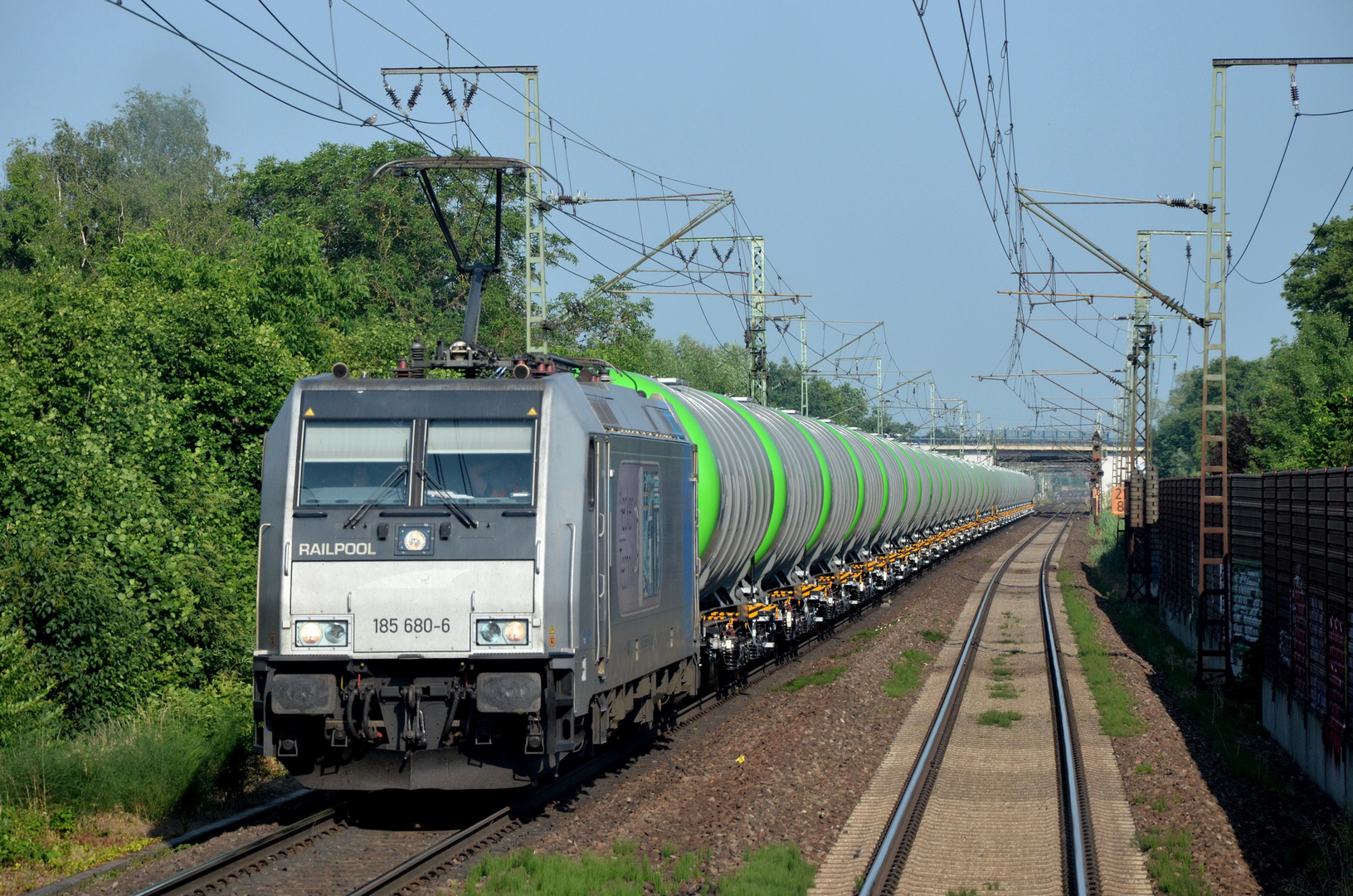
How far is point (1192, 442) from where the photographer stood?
104000 mm

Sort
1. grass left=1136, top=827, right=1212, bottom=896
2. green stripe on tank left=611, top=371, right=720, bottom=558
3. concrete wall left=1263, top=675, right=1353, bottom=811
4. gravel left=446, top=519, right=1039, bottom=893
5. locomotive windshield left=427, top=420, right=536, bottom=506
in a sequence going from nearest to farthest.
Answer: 1. grass left=1136, top=827, right=1212, bottom=896
2. locomotive windshield left=427, top=420, right=536, bottom=506
3. gravel left=446, top=519, right=1039, bottom=893
4. concrete wall left=1263, top=675, right=1353, bottom=811
5. green stripe on tank left=611, top=371, right=720, bottom=558

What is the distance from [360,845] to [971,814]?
5328 mm

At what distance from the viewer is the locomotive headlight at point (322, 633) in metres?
9.35

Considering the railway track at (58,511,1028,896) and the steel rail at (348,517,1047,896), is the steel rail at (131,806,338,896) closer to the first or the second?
the railway track at (58,511,1028,896)

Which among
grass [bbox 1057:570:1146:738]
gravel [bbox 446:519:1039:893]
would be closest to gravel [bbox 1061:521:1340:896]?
grass [bbox 1057:570:1146:738]

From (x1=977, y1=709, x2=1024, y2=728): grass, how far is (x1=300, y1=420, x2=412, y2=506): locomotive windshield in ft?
30.2

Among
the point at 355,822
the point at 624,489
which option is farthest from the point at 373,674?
the point at 624,489

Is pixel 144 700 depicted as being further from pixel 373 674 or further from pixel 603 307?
pixel 603 307

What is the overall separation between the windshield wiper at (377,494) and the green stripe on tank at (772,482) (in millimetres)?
8099

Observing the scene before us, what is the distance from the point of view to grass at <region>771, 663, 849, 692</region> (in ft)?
59.0

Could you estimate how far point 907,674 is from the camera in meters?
19.6

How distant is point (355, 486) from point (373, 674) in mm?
1442

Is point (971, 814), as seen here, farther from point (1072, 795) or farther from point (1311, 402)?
point (1311, 402)

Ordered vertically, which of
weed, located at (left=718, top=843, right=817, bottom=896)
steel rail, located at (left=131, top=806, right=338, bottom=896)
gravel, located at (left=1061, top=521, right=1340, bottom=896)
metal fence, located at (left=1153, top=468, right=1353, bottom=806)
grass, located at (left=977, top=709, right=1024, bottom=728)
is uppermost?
metal fence, located at (left=1153, top=468, right=1353, bottom=806)
